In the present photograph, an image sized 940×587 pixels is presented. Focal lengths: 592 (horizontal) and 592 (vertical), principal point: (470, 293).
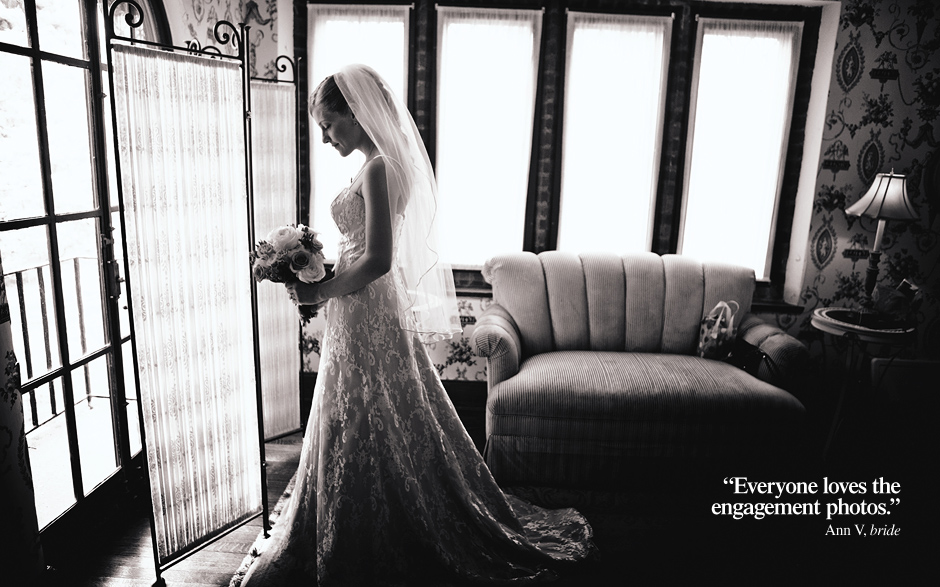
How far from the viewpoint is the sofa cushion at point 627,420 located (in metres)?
2.74

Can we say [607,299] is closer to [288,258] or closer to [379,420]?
[379,420]

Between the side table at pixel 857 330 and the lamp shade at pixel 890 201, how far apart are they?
1.79ft

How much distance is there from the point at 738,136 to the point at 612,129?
0.80 metres

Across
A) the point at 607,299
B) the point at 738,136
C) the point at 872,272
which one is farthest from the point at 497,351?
the point at 738,136

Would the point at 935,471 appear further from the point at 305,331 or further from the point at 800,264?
the point at 305,331

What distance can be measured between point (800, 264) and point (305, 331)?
3237 mm

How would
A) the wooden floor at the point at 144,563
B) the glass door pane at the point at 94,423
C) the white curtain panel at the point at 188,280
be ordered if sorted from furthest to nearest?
the glass door pane at the point at 94,423 → the wooden floor at the point at 144,563 → the white curtain panel at the point at 188,280

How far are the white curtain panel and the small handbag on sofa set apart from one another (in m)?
2.34

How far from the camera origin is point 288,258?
1.91m

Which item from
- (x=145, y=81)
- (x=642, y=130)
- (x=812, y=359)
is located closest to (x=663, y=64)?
(x=642, y=130)

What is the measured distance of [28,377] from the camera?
2078 mm

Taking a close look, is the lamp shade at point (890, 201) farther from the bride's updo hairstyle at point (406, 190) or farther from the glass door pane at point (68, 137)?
the glass door pane at point (68, 137)

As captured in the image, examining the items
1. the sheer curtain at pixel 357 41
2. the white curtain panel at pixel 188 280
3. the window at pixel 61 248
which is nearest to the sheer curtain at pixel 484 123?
the sheer curtain at pixel 357 41

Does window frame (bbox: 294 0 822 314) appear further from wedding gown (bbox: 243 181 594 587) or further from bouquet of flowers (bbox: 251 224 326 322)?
bouquet of flowers (bbox: 251 224 326 322)
